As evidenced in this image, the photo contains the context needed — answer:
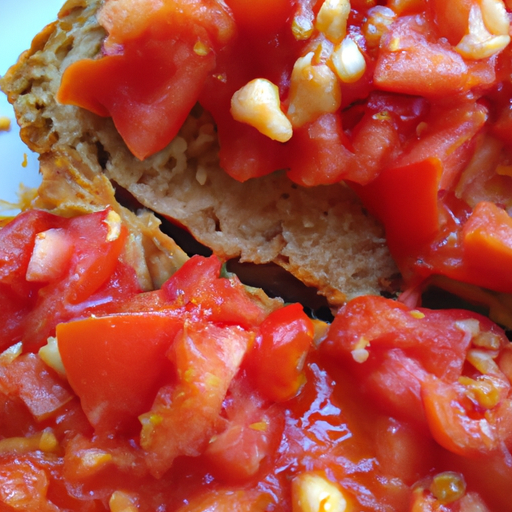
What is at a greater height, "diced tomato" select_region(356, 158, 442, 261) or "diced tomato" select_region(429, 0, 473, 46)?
"diced tomato" select_region(429, 0, 473, 46)

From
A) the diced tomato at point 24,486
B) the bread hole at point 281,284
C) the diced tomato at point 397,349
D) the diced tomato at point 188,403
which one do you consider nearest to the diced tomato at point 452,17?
the diced tomato at point 397,349

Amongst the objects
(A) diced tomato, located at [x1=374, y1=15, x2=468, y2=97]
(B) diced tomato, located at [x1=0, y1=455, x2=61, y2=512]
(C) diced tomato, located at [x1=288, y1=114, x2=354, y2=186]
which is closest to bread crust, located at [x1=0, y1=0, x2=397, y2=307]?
(C) diced tomato, located at [x1=288, y1=114, x2=354, y2=186]

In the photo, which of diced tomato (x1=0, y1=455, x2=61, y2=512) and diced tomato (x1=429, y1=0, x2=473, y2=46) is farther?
diced tomato (x1=429, y1=0, x2=473, y2=46)

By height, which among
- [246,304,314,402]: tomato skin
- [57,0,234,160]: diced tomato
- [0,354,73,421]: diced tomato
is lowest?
[246,304,314,402]: tomato skin

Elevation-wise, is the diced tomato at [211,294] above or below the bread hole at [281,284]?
above

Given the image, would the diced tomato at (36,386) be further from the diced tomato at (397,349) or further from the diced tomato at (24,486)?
the diced tomato at (397,349)

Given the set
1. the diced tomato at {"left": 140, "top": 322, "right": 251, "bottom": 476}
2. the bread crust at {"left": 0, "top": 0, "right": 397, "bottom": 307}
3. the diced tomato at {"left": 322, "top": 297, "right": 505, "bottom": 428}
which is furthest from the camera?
the bread crust at {"left": 0, "top": 0, "right": 397, "bottom": 307}

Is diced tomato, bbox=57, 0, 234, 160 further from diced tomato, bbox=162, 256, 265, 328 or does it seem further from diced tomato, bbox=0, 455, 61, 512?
diced tomato, bbox=0, 455, 61, 512
